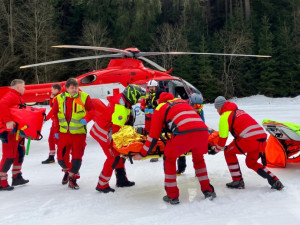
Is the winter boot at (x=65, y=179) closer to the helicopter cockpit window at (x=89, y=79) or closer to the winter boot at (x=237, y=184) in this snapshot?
the winter boot at (x=237, y=184)

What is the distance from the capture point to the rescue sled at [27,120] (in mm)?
4758

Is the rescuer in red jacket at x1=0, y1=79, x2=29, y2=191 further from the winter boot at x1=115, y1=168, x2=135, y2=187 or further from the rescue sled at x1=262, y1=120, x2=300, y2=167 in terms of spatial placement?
the rescue sled at x1=262, y1=120, x2=300, y2=167

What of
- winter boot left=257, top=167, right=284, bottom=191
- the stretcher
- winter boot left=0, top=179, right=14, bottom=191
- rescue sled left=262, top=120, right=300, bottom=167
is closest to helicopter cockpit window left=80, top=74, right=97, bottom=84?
winter boot left=0, top=179, right=14, bottom=191

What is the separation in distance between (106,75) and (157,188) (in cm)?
536

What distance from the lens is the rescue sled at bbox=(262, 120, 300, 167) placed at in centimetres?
496

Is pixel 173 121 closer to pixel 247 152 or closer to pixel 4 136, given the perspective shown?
pixel 247 152

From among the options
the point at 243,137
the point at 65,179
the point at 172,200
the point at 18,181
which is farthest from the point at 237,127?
the point at 18,181

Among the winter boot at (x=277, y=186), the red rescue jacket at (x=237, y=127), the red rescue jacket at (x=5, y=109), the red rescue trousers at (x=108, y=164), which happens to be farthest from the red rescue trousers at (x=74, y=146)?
the winter boot at (x=277, y=186)

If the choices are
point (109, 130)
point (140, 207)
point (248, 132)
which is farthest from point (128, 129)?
point (248, 132)

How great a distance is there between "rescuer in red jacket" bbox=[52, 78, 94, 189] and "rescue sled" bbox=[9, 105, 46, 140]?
0.52m

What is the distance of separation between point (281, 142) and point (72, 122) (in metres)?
3.74

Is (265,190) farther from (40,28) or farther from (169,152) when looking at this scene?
(40,28)

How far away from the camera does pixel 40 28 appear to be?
24453mm

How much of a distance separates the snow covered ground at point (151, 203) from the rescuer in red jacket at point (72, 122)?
48 centimetres
